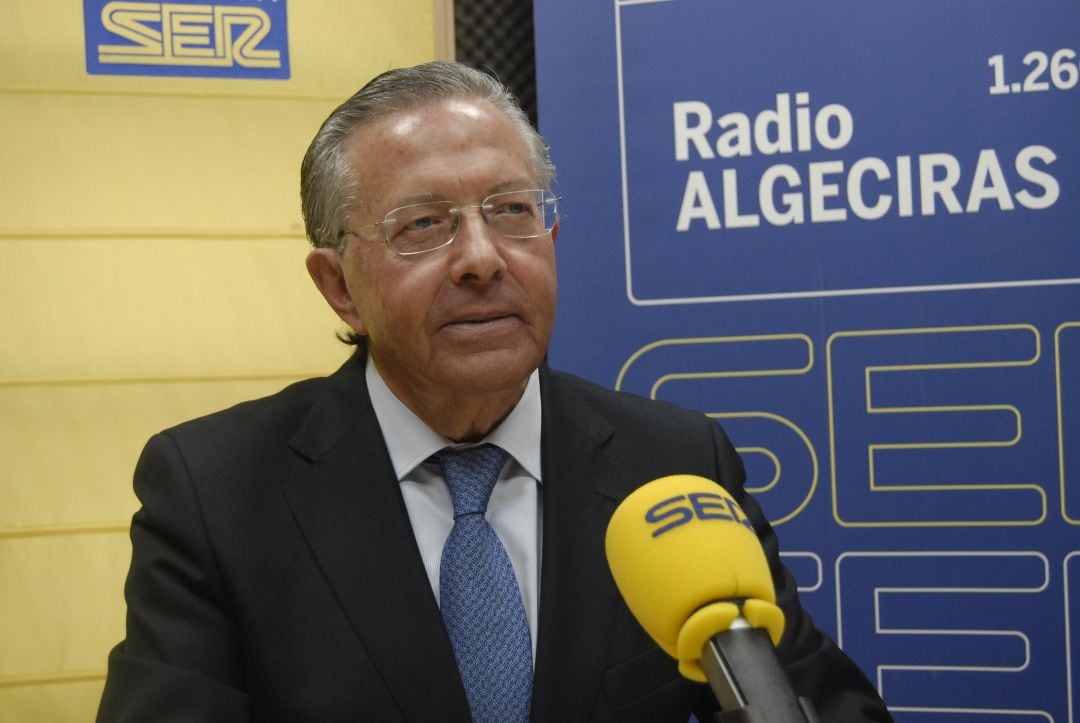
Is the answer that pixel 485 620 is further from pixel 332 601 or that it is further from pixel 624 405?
pixel 624 405

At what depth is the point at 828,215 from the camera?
232 centimetres

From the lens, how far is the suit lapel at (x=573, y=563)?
140 cm

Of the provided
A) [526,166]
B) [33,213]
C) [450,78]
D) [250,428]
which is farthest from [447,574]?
[33,213]

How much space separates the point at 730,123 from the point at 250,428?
4.22 feet

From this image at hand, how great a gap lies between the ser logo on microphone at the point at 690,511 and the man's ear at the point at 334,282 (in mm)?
765

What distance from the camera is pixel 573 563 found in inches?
58.2

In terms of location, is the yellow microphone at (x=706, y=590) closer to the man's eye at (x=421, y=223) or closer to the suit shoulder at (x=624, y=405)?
the man's eye at (x=421, y=223)

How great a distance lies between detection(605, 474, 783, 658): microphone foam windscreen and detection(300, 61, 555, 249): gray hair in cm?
71

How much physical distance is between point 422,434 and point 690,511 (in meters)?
0.68

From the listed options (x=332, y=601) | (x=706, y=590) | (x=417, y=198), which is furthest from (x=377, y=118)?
(x=706, y=590)

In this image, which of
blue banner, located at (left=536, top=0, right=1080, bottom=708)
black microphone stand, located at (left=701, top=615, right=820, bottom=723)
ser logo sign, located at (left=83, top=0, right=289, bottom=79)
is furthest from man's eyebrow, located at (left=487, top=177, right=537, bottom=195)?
ser logo sign, located at (left=83, top=0, right=289, bottom=79)

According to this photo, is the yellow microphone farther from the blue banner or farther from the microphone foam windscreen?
the blue banner

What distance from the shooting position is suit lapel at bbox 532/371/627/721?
1402 mm

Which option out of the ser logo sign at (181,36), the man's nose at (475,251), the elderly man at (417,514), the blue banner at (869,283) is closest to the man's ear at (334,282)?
the elderly man at (417,514)
